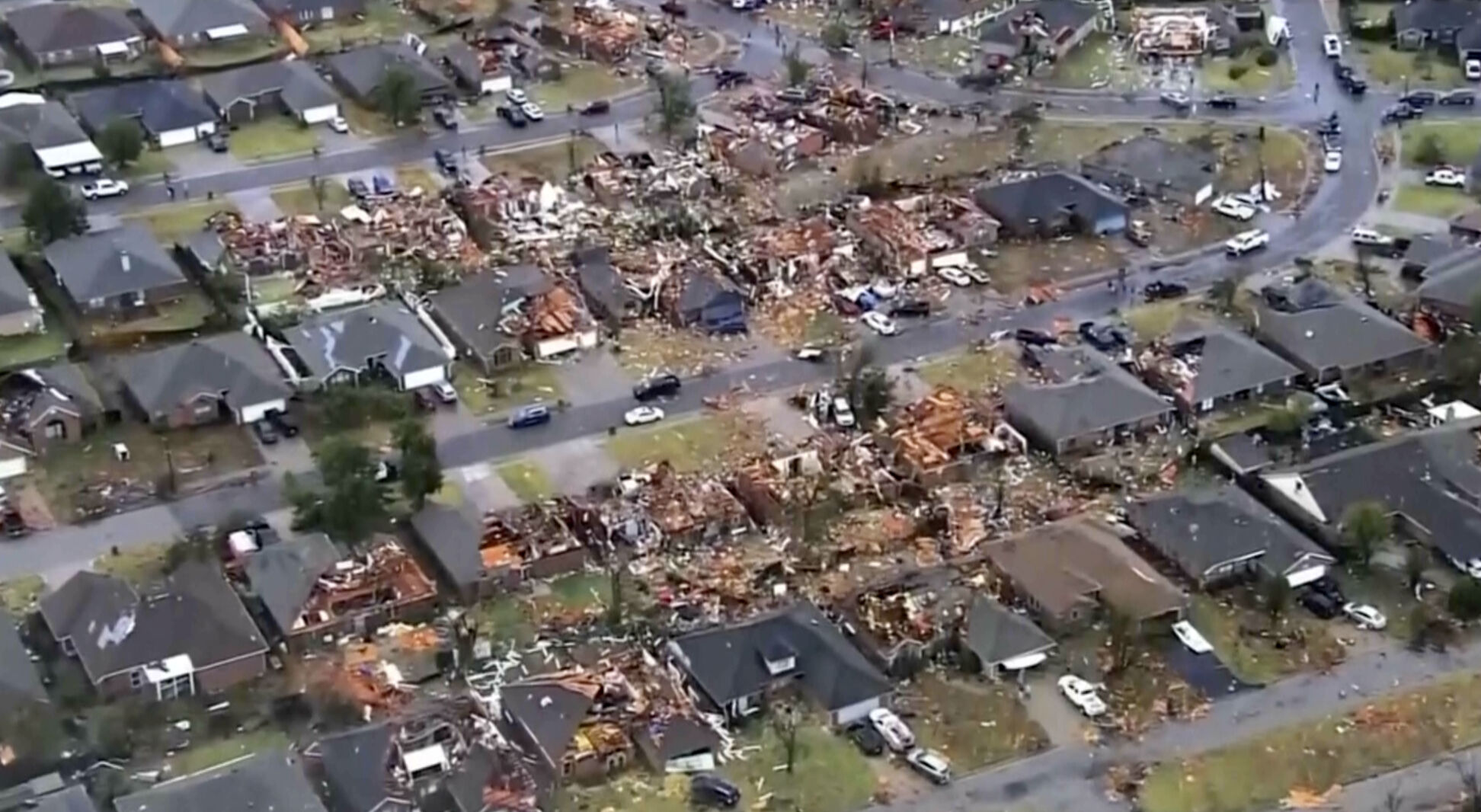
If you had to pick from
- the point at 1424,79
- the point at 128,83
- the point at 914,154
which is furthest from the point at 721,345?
the point at 1424,79

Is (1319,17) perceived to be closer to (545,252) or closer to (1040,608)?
(545,252)

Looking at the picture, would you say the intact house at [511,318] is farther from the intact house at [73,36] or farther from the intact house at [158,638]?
the intact house at [73,36]

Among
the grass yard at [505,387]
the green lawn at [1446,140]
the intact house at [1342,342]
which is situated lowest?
the grass yard at [505,387]

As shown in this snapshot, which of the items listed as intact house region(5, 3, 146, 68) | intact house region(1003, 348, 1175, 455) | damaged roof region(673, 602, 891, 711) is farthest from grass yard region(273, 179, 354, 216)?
damaged roof region(673, 602, 891, 711)

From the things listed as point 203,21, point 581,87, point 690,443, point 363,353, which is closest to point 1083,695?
point 690,443

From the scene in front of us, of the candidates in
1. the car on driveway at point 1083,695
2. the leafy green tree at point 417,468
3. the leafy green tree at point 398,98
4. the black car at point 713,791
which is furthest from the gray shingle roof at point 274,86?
the car on driveway at point 1083,695
